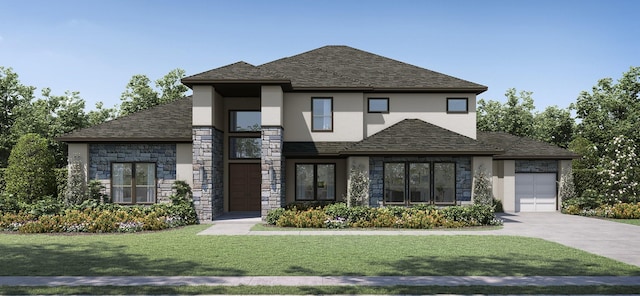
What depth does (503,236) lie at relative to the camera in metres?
15.2

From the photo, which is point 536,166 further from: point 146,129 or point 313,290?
point 313,290

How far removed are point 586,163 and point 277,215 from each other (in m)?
20.0

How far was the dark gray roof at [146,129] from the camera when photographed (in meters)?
20.6

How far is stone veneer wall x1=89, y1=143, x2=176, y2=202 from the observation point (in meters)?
20.9

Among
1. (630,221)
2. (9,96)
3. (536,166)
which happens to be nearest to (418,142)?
(536,166)

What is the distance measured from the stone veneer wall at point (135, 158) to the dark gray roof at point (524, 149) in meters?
17.1

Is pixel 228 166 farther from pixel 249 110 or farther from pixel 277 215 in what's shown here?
pixel 277 215

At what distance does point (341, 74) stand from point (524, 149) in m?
11.2

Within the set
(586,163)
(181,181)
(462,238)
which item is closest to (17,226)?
(181,181)

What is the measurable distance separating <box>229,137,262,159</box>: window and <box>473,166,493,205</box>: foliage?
35.1ft

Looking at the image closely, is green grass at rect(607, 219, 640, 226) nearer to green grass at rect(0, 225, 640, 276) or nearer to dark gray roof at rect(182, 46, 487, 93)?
dark gray roof at rect(182, 46, 487, 93)

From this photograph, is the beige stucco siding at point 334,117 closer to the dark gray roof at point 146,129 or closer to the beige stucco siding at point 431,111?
the beige stucco siding at point 431,111

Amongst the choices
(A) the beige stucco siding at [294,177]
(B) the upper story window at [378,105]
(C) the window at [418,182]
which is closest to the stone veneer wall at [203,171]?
(A) the beige stucco siding at [294,177]

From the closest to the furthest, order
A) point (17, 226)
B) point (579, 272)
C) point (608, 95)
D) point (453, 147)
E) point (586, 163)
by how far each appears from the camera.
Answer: point (579, 272) < point (17, 226) < point (453, 147) < point (586, 163) < point (608, 95)
